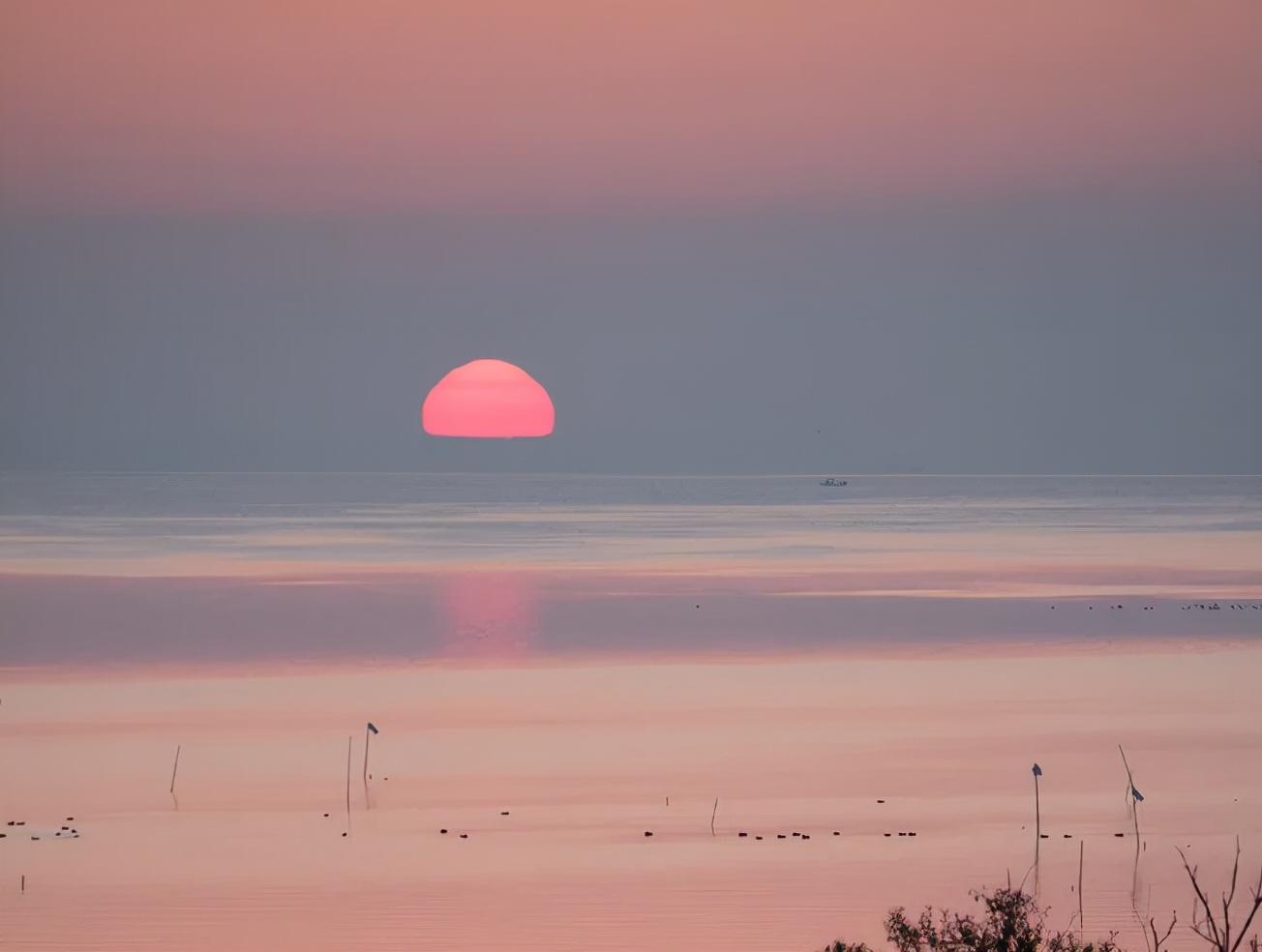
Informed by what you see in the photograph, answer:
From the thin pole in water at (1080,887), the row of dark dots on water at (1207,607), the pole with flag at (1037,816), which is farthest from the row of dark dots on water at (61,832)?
the row of dark dots on water at (1207,607)

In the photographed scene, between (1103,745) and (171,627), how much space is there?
83.6 feet

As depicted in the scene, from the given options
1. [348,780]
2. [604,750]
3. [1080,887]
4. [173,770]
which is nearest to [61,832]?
[173,770]

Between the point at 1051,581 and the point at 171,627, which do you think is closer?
the point at 171,627

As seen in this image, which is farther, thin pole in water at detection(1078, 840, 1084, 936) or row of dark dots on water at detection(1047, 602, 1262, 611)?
row of dark dots on water at detection(1047, 602, 1262, 611)

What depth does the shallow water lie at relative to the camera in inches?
728

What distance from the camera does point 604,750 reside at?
27078 millimetres

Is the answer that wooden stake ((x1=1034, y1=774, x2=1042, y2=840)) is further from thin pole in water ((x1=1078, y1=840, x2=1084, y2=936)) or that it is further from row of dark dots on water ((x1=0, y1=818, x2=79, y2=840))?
row of dark dots on water ((x1=0, y1=818, x2=79, y2=840))

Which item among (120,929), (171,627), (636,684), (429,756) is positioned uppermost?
(171,627)

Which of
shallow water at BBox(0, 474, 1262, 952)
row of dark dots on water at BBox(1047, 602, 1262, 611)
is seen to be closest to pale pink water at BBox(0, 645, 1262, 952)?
shallow water at BBox(0, 474, 1262, 952)

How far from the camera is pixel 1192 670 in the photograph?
124 feet

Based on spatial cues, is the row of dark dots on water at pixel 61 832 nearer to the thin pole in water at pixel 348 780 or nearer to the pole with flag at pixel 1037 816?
the thin pole in water at pixel 348 780

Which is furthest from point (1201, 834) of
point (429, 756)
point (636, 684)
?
point (636, 684)

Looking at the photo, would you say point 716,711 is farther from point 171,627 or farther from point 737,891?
point 171,627

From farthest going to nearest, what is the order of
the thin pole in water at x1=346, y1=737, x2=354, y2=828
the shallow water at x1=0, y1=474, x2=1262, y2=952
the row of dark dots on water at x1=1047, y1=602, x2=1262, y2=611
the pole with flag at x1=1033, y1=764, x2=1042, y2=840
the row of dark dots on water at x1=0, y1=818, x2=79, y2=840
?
the row of dark dots on water at x1=1047, y1=602, x2=1262, y2=611, the thin pole in water at x1=346, y1=737, x2=354, y2=828, the pole with flag at x1=1033, y1=764, x2=1042, y2=840, the row of dark dots on water at x1=0, y1=818, x2=79, y2=840, the shallow water at x1=0, y1=474, x2=1262, y2=952
